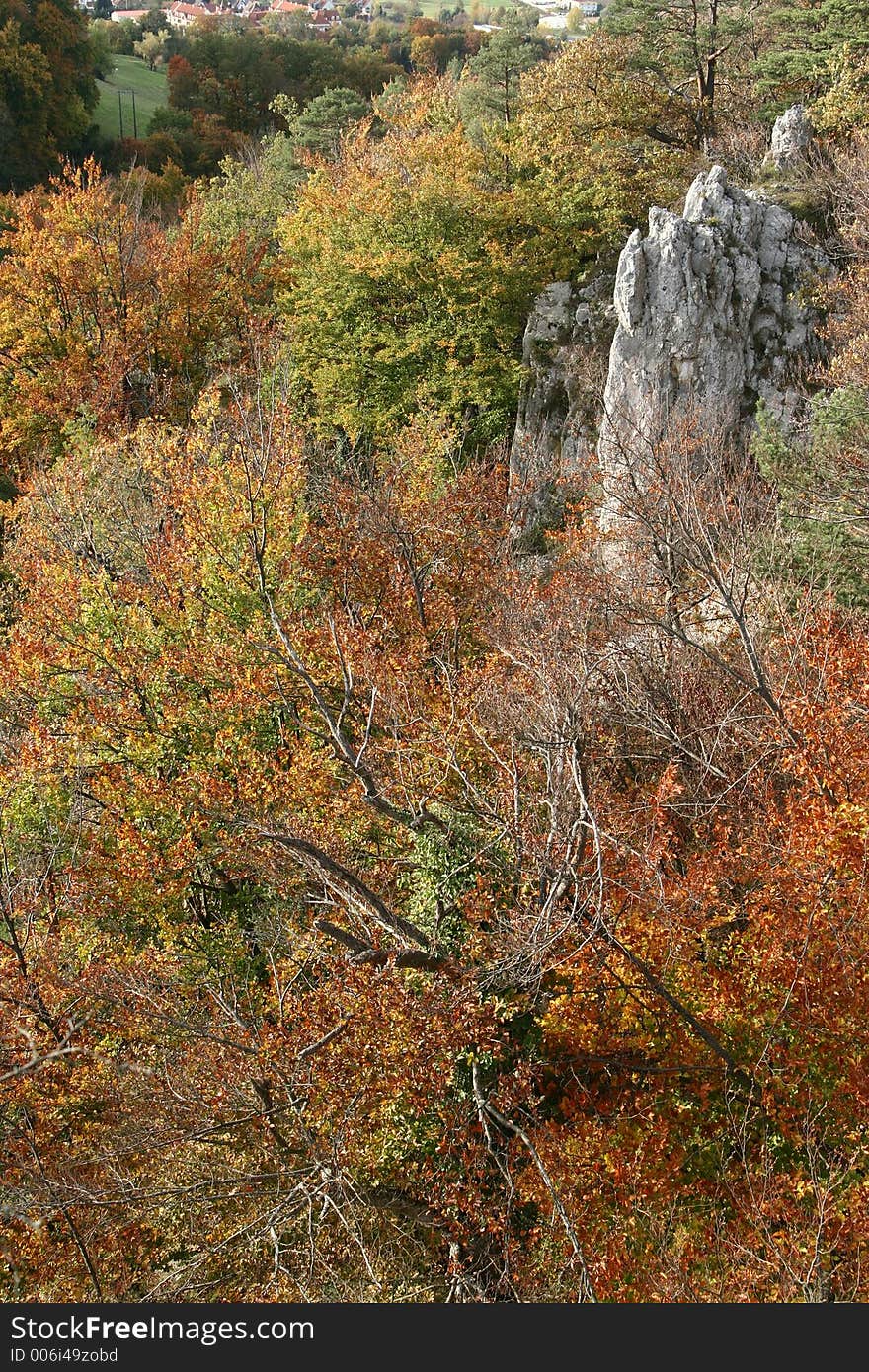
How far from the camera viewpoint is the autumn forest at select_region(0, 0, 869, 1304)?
1233 centimetres

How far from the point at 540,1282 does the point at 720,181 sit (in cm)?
2358

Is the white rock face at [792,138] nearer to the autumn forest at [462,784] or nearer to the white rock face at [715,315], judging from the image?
the autumn forest at [462,784]

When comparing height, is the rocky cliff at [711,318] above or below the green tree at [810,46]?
below

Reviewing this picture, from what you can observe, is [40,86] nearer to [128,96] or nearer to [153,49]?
[128,96]

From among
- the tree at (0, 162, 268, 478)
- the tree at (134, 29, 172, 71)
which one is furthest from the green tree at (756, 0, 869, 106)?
the tree at (134, 29, 172, 71)

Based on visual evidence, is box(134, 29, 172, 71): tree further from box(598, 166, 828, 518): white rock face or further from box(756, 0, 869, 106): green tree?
→ box(598, 166, 828, 518): white rock face

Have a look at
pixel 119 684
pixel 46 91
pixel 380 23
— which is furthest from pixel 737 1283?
pixel 380 23

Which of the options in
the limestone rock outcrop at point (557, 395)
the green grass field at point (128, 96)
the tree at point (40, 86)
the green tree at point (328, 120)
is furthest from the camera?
the green grass field at point (128, 96)

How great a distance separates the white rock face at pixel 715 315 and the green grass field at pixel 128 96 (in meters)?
55.1

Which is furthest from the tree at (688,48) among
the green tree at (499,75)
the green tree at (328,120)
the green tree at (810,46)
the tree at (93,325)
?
the green tree at (328,120)

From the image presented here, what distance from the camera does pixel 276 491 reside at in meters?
22.1

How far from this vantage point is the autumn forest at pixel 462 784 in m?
12.3

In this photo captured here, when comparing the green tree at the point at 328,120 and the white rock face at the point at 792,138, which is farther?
the green tree at the point at 328,120

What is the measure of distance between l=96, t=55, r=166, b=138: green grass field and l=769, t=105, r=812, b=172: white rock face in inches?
2127
